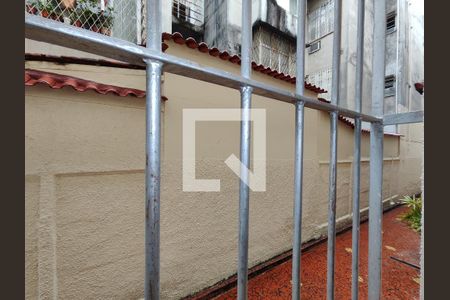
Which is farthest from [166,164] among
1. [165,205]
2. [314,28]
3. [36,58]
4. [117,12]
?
[314,28]

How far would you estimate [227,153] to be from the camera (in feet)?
10.7

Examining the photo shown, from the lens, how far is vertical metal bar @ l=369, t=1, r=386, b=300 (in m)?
1.13

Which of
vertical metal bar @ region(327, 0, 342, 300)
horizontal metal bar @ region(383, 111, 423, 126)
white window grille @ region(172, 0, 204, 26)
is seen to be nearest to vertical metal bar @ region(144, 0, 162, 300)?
vertical metal bar @ region(327, 0, 342, 300)

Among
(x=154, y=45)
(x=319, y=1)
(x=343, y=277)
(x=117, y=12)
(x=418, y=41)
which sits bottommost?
(x=343, y=277)

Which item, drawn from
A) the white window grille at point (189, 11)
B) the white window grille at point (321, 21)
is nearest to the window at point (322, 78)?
the white window grille at point (321, 21)

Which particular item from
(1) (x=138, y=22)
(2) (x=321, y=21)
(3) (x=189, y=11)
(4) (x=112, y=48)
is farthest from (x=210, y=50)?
(2) (x=321, y=21)

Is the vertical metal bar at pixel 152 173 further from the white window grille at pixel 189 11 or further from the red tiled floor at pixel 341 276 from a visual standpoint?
the white window grille at pixel 189 11

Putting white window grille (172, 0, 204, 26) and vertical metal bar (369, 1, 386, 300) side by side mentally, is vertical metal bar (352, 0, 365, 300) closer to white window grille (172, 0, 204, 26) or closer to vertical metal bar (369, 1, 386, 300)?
vertical metal bar (369, 1, 386, 300)

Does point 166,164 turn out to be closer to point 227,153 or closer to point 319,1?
point 227,153

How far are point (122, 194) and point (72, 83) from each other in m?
1.13

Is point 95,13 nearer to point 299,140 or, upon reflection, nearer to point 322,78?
point 299,140

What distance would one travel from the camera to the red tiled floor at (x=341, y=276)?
3248mm

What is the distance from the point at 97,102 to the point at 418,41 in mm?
12543

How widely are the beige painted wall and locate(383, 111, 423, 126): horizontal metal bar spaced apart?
6.96 feet
